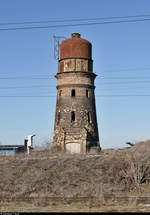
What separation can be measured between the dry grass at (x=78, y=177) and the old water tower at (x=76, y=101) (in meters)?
5.98

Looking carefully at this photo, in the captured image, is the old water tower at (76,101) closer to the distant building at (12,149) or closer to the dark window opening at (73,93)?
the dark window opening at (73,93)

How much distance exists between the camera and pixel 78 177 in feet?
67.5

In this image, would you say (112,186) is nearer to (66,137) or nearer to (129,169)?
(129,169)

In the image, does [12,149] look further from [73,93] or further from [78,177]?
[78,177]

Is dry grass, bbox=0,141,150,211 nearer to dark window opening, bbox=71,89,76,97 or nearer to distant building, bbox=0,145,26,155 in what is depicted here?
dark window opening, bbox=71,89,76,97

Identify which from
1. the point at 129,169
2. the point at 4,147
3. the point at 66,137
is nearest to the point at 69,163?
the point at 129,169

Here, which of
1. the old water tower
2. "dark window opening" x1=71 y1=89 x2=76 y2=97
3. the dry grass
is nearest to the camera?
the dry grass

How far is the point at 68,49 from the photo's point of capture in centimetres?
3281

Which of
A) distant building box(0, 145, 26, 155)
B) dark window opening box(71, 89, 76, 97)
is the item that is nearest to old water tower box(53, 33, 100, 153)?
dark window opening box(71, 89, 76, 97)

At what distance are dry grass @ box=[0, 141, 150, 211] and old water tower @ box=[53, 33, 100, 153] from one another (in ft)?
19.6

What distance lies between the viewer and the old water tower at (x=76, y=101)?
31031mm

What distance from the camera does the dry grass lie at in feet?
56.4

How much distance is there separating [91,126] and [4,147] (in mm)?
12838

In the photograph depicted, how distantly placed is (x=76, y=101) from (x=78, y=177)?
474 inches
